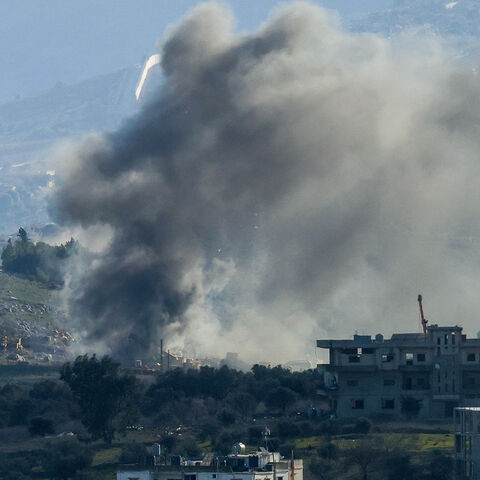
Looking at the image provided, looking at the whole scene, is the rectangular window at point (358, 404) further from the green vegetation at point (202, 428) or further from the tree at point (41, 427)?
the tree at point (41, 427)

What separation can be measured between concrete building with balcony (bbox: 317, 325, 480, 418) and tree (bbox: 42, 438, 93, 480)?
28735 mm

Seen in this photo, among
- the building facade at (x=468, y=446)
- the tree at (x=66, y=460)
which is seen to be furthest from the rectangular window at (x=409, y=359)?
the building facade at (x=468, y=446)

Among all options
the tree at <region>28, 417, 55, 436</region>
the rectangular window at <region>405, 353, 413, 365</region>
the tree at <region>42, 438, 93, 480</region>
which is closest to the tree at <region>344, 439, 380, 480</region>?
the tree at <region>42, 438, 93, 480</region>

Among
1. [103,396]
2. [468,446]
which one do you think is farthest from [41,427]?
[468,446]

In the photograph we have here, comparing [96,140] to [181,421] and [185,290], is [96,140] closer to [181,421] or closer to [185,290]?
[185,290]

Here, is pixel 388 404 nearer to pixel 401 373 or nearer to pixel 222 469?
pixel 401 373

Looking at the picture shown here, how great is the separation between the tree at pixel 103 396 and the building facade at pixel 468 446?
105ft

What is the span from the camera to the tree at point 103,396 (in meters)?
135

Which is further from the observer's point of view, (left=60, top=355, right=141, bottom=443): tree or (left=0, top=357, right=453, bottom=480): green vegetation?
(left=60, top=355, right=141, bottom=443): tree

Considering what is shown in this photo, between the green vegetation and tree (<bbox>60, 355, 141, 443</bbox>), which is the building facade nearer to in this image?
the green vegetation

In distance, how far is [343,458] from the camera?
115812 mm

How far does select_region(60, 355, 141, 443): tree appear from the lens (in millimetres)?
135375

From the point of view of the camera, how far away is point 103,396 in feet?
454

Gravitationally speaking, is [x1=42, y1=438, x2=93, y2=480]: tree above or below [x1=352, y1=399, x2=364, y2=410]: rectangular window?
below
